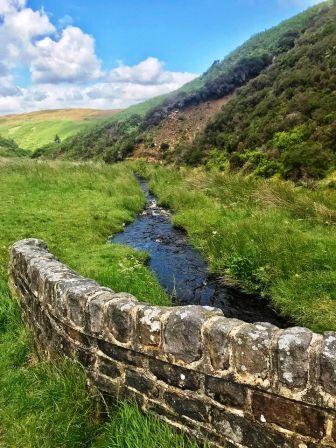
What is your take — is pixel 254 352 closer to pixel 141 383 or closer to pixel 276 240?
pixel 141 383

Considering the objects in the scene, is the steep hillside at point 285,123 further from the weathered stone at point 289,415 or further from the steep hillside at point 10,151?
the steep hillside at point 10,151

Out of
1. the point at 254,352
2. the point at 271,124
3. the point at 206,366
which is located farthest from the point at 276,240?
the point at 271,124

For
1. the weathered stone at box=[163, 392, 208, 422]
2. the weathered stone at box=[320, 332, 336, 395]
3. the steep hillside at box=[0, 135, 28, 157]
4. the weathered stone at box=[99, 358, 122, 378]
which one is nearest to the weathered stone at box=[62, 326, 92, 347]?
the weathered stone at box=[99, 358, 122, 378]

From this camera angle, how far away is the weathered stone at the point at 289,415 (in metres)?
3.32

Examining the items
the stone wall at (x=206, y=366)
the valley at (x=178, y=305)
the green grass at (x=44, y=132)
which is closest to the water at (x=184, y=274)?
the valley at (x=178, y=305)

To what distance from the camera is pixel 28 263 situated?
272 inches

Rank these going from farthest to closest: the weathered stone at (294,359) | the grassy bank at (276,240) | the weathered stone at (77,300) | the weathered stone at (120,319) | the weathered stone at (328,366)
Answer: the grassy bank at (276,240) → the weathered stone at (77,300) → the weathered stone at (120,319) → the weathered stone at (294,359) → the weathered stone at (328,366)

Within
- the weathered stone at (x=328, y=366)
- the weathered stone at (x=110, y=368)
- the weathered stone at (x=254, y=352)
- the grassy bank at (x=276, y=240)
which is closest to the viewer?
the weathered stone at (x=328, y=366)

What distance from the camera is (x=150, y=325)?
428 centimetres

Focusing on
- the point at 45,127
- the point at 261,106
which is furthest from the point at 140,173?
the point at 45,127

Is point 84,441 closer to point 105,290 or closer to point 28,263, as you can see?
point 105,290

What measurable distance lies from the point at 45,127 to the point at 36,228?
19027 centimetres

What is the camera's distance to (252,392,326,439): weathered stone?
3.32 m

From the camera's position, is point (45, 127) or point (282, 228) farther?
point (45, 127)
